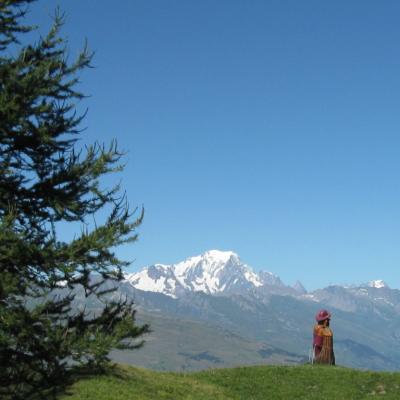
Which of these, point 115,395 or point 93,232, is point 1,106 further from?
point 115,395

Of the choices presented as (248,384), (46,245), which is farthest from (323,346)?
(46,245)

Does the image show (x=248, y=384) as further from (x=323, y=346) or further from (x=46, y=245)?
(x=46, y=245)

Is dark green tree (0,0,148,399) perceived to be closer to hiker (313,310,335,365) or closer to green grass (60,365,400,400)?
A: green grass (60,365,400,400)

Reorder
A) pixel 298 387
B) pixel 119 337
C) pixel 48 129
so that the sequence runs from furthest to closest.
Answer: pixel 298 387
pixel 48 129
pixel 119 337

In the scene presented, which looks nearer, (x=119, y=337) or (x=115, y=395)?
(x=119, y=337)

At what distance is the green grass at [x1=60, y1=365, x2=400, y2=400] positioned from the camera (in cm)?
3162

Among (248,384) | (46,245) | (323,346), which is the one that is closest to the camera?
(46,245)

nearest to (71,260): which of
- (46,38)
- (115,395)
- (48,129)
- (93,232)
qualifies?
(93,232)

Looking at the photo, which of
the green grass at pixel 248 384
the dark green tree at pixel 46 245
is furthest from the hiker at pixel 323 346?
the dark green tree at pixel 46 245

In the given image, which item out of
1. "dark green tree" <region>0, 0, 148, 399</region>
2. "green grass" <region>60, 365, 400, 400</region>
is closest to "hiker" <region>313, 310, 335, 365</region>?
"green grass" <region>60, 365, 400, 400</region>

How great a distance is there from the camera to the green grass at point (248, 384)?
31.6m

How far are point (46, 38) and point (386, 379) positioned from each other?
104 ft

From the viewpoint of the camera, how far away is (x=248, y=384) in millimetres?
38031

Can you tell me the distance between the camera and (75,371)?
558 inches
